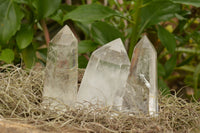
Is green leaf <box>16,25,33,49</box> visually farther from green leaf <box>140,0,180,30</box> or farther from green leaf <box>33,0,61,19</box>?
green leaf <box>140,0,180,30</box>

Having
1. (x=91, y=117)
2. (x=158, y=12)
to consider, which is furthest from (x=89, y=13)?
(x=91, y=117)

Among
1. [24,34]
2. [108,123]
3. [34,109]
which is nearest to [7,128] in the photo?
[34,109]

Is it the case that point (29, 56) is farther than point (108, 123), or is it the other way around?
point (29, 56)

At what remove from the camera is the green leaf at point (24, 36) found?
0.98m

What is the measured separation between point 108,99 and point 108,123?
0.07 meters

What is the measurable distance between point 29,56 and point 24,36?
81mm

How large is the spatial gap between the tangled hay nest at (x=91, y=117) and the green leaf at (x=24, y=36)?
0.30m

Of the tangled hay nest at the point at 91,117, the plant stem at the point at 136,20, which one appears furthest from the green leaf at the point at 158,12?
the tangled hay nest at the point at 91,117

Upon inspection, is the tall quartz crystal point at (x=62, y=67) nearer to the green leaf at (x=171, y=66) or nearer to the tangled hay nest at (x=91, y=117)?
the tangled hay nest at (x=91, y=117)

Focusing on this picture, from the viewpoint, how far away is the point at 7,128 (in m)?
0.56

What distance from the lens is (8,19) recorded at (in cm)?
96

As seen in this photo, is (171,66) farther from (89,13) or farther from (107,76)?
(107,76)

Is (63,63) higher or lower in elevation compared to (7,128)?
higher

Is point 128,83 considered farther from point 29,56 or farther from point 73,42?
point 29,56
